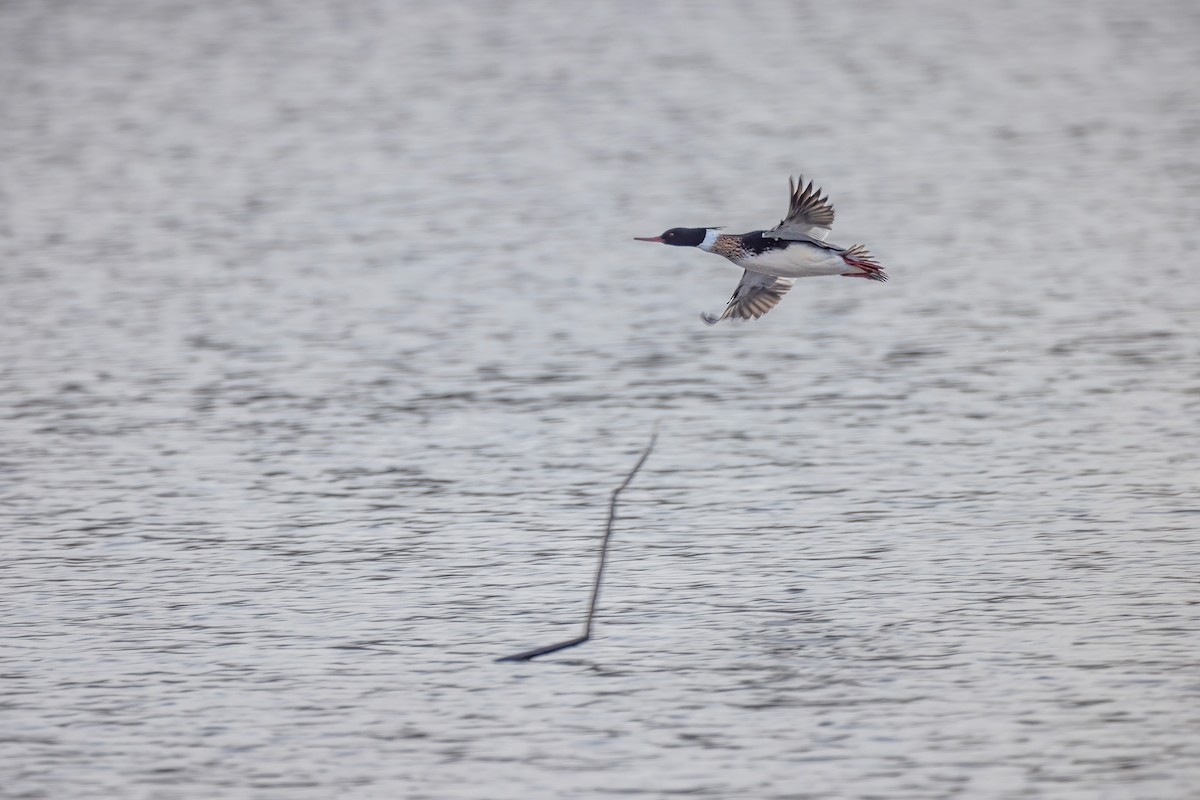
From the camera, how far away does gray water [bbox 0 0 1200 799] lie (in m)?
7.70

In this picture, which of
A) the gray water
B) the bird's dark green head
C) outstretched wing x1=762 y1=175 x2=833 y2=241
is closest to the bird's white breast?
outstretched wing x1=762 y1=175 x2=833 y2=241

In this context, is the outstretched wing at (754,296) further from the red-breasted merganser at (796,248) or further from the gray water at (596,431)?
the gray water at (596,431)

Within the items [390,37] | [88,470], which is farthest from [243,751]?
[390,37]

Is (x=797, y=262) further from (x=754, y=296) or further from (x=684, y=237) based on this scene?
(x=684, y=237)

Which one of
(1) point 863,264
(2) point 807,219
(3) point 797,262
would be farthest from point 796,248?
(1) point 863,264

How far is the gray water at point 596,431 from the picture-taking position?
25.3ft

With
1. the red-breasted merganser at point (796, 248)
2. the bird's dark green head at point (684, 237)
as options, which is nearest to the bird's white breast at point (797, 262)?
the red-breasted merganser at point (796, 248)

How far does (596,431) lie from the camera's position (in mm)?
12281

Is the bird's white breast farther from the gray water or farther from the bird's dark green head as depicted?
the gray water

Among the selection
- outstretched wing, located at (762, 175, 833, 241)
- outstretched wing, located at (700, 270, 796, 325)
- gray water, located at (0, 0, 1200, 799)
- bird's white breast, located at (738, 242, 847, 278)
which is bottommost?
gray water, located at (0, 0, 1200, 799)

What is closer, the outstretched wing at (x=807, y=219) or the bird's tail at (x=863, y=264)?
the bird's tail at (x=863, y=264)

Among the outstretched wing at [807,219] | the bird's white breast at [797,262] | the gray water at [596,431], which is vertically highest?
the outstretched wing at [807,219]

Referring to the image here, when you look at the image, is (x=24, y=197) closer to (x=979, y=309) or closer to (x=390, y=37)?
(x=390, y=37)

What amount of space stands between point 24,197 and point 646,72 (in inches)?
356
